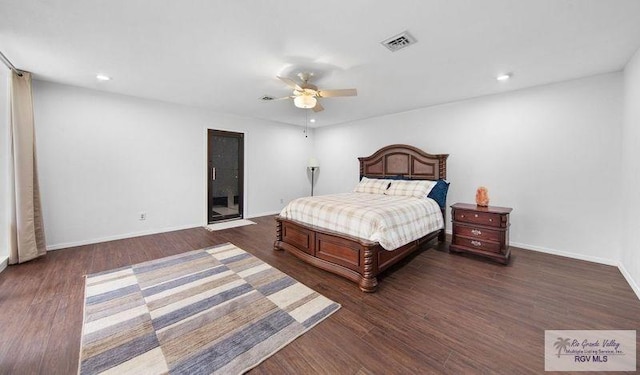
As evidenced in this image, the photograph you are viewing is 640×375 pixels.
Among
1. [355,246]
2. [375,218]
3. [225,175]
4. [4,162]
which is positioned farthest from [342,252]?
[4,162]

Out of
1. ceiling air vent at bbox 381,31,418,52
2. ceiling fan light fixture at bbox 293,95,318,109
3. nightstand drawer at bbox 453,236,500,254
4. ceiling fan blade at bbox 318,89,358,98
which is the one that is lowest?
nightstand drawer at bbox 453,236,500,254

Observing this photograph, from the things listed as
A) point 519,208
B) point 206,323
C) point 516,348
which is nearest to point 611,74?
point 519,208

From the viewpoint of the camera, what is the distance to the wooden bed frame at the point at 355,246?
2473mm

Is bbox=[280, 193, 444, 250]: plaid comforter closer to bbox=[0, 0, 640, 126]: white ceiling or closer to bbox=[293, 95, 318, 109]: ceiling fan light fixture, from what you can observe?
bbox=[293, 95, 318, 109]: ceiling fan light fixture

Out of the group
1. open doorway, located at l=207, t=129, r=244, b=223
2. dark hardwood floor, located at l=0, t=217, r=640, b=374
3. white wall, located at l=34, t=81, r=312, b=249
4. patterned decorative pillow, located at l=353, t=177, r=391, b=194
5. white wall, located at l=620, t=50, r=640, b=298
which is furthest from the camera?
open doorway, located at l=207, t=129, r=244, b=223

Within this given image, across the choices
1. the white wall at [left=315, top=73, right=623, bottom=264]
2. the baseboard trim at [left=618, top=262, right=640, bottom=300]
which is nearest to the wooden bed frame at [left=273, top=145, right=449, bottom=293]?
the white wall at [left=315, top=73, right=623, bottom=264]

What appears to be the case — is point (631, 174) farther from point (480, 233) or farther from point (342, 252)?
point (342, 252)

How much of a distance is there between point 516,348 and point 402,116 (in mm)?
4324

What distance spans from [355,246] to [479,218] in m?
1.99

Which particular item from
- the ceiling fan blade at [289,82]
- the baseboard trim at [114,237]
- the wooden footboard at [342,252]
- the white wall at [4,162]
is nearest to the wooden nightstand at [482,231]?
the wooden footboard at [342,252]

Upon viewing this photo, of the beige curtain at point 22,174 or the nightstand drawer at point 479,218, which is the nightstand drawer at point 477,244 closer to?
the nightstand drawer at point 479,218

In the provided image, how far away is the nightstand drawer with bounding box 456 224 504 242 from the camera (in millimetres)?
3123

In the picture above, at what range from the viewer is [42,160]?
3410 millimetres

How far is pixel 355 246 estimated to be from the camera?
2.58 meters
